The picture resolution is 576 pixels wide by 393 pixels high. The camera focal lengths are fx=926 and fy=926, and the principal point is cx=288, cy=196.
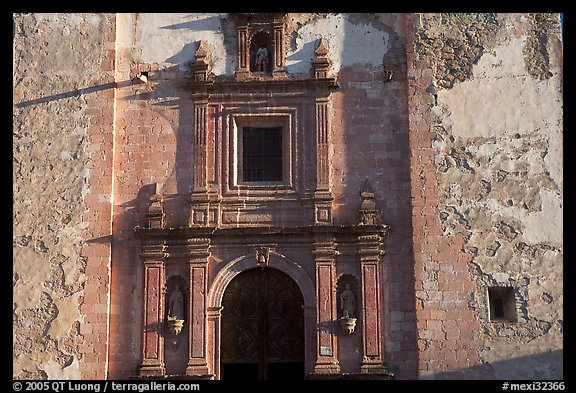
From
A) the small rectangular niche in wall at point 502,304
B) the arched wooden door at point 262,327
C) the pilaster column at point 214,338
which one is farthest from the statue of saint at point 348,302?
the small rectangular niche in wall at point 502,304

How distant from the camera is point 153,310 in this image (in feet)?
50.5

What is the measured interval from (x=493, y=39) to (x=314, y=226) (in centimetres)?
456

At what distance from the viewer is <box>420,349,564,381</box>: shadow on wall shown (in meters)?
14.7

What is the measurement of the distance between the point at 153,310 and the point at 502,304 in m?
5.79

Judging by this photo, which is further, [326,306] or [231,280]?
[231,280]

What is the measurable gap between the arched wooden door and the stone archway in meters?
0.14

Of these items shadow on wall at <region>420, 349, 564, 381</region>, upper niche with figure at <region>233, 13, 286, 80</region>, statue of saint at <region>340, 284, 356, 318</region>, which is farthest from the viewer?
upper niche with figure at <region>233, 13, 286, 80</region>

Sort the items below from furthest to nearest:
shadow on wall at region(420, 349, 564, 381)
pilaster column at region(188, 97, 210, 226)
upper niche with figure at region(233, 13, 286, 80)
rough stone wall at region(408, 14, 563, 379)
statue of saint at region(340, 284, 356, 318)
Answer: upper niche with figure at region(233, 13, 286, 80), pilaster column at region(188, 97, 210, 226), statue of saint at region(340, 284, 356, 318), rough stone wall at region(408, 14, 563, 379), shadow on wall at region(420, 349, 564, 381)

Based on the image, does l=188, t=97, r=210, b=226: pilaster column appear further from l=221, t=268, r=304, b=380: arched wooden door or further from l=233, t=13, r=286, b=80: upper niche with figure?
l=221, t=268, r=304, b=380: arched wooden door

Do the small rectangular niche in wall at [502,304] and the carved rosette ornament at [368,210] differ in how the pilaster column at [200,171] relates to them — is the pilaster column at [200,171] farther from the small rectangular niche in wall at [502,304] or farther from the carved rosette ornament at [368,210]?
the small rectangular niche in wall at [502,304]

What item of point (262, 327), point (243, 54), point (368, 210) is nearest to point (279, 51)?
point (243, 54)

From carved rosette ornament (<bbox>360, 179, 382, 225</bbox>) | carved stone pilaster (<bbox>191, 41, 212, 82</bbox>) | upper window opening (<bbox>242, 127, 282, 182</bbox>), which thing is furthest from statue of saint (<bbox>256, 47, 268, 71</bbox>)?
carved rosette ornament (<bbox>360, 179, 382, 225</bbox>)

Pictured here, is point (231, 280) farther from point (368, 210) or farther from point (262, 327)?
point (368, 210)

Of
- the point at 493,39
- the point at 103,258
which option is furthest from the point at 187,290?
the point at 493,39
